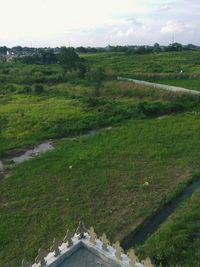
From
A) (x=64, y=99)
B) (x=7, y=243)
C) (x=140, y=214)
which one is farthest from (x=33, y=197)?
(x=64, y=99)

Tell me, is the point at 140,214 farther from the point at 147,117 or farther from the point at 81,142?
the point at 147,117

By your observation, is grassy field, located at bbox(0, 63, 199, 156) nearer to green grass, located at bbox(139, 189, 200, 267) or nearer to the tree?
green grass, located at bbox(139, 189, 200, 267)

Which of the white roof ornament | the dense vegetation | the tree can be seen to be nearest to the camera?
the white roof ornament

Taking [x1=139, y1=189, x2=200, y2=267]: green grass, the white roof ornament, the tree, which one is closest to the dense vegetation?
[x1=139, y1=189, x2=200, y2=267]: green grass

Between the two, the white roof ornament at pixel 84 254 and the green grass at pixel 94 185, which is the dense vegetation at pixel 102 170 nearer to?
the green grass at pixel 94 185

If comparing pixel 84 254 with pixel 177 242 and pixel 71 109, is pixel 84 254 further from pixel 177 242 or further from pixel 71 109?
pixel 71 109

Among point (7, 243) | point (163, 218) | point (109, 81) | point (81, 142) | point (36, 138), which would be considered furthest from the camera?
point (109, 81)

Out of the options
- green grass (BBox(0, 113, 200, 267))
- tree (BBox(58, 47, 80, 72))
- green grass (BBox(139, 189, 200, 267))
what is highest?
tree (BBox(58, 47, 80, 72))
